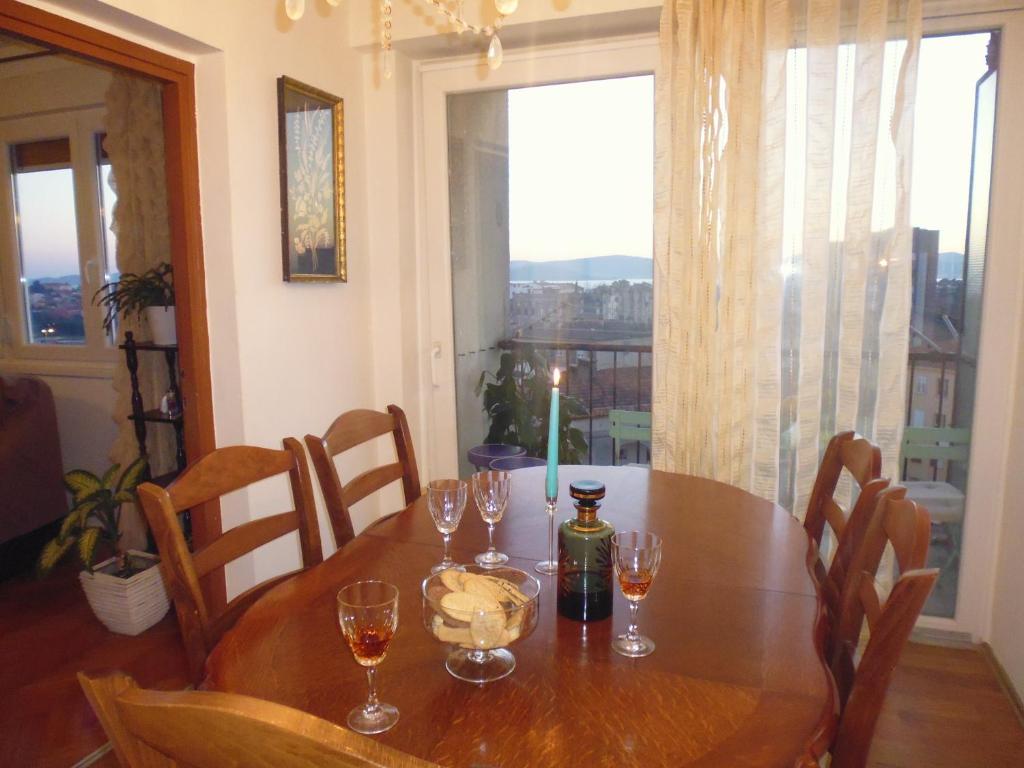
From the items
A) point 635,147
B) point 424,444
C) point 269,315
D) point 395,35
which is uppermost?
point 395,35

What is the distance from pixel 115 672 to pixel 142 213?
3.00 metres

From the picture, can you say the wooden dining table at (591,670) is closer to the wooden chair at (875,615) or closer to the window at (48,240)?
the wooden chair at (875,615)

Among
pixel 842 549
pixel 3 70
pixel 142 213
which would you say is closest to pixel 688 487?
pixel 842 549

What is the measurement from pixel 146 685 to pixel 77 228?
2.63 m

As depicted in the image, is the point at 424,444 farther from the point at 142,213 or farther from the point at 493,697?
the point at 493,697

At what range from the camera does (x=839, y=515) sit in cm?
167

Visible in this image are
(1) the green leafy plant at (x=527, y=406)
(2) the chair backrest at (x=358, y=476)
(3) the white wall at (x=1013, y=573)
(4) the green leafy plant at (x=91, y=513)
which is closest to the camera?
(2) the chair backrest at (x=358, y=476)

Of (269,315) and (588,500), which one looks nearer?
(588,500)

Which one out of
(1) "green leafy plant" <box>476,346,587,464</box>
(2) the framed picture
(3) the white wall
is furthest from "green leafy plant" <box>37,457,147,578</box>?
(3) the white wall

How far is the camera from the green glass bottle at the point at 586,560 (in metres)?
1.14

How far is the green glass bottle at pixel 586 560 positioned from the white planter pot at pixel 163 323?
2318 millimetres

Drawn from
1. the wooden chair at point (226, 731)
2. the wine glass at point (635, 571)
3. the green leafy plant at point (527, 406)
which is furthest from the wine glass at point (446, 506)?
the green leafy plant at point (527, 406)

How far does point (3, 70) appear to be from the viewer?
3779 mm

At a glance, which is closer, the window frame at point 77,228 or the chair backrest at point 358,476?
the chair backrest at point 358,476
